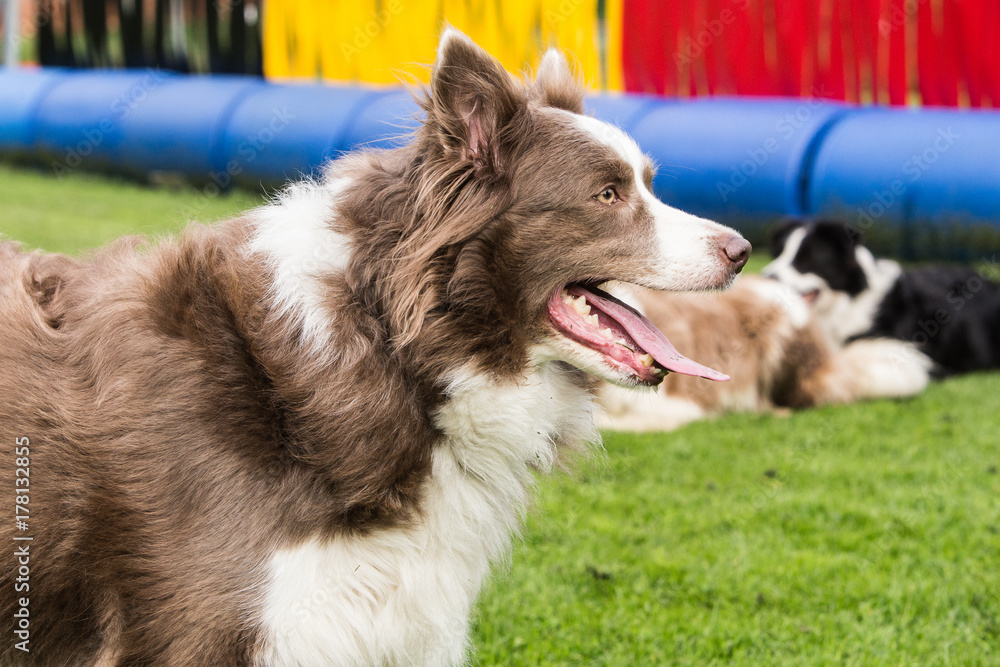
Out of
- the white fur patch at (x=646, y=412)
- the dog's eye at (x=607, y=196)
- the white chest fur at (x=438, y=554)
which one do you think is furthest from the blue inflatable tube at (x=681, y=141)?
the white chest fur at (x=438, y=554)

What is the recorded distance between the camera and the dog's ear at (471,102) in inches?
109

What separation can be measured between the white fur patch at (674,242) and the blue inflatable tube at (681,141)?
4.09 metres

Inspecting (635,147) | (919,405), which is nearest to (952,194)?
(919,405)

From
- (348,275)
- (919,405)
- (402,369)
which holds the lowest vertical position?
(919,405)

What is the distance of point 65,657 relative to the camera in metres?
2.78

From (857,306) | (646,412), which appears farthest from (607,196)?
(857,306)

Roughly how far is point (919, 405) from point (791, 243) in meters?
1.77

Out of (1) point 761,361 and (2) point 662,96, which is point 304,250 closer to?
(1) point 761,361

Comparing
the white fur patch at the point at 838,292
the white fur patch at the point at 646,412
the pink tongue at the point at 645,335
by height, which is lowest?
the white fur patch at the point at 646,412

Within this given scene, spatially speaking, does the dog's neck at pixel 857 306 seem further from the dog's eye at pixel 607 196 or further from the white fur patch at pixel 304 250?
the white fur patch at pixel 304 250

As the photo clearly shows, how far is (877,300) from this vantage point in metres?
8.35

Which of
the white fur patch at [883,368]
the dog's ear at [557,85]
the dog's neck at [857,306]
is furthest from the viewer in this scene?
the dog's neck at [857,306]

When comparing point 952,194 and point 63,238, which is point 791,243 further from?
point 63,238

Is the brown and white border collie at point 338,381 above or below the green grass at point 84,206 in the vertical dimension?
above
